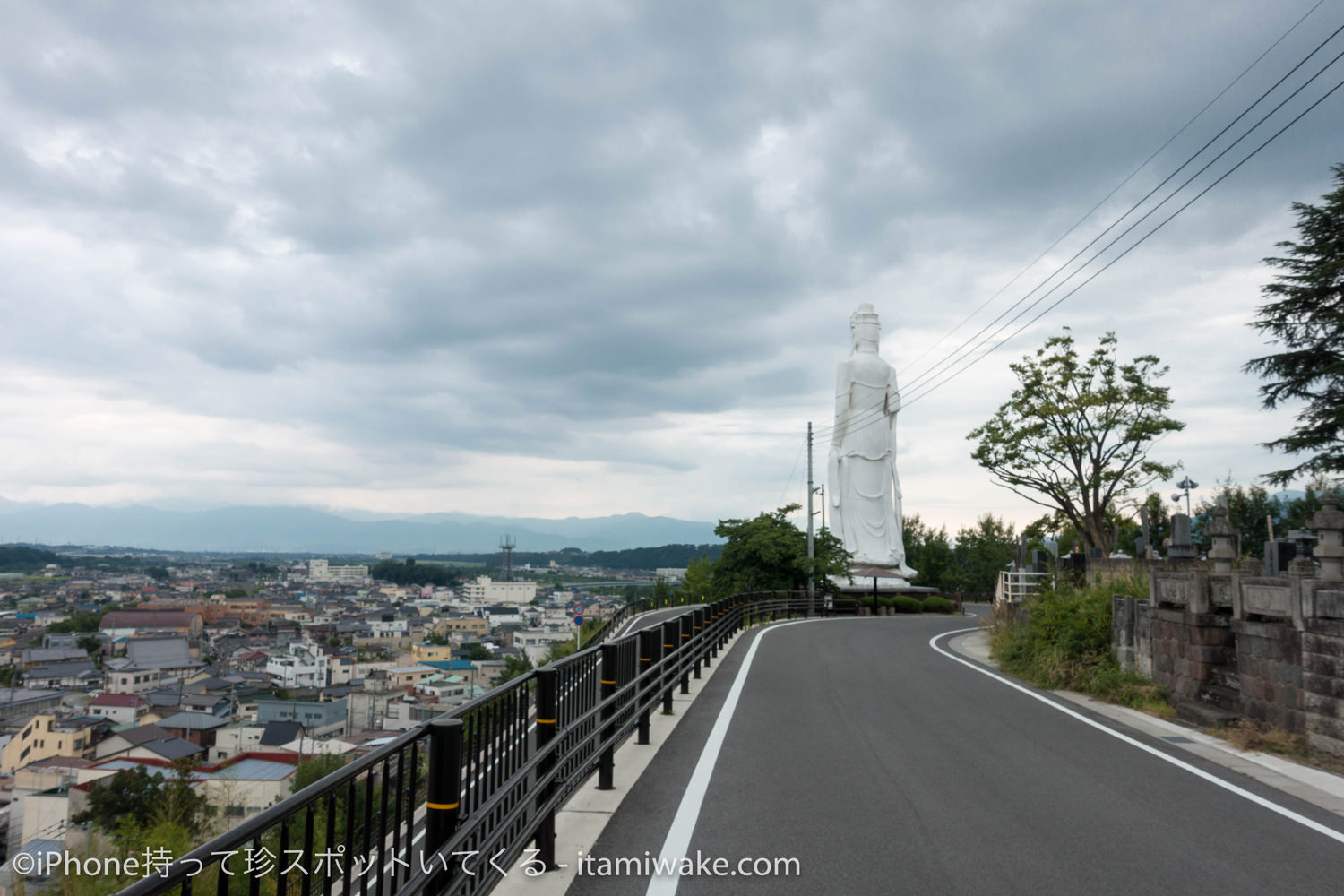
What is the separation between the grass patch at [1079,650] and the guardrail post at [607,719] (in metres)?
8.76

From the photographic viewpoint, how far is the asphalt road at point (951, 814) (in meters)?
4.98

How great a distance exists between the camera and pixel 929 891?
4711 millimetres

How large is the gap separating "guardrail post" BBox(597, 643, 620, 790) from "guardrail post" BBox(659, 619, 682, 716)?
3231 mm

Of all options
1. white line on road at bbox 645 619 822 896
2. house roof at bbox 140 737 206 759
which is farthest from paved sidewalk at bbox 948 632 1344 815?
house roof at bbox 140 737 206 759

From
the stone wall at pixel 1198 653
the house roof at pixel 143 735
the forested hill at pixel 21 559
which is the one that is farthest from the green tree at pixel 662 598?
the forested hill at pixel 21 559

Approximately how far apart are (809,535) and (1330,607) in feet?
97.0

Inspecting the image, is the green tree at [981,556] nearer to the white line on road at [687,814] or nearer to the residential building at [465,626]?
the residential building at [465,626]

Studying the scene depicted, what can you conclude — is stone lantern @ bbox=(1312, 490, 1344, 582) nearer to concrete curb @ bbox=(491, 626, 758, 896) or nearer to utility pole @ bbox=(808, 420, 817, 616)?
concrete curb @ bbox=(491, 626, 758, 896)

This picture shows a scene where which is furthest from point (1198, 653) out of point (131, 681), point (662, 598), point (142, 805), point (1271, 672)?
point (131, 681)

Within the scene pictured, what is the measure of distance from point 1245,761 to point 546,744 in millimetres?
7846

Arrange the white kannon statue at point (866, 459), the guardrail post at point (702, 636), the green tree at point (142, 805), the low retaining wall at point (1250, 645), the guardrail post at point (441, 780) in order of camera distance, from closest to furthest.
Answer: the guardrail post at point (441, 780)
the low retaining wall at point (1250, 645)
the green tree at point (142, 805)
the guardrail post at point (702, 636)
the white kannon statue at point (866, 459)

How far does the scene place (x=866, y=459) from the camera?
4638 centimetres

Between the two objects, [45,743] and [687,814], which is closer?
[687,814]

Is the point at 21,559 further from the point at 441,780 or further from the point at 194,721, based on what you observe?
the point at 441,780
